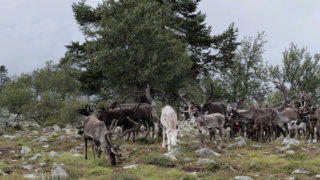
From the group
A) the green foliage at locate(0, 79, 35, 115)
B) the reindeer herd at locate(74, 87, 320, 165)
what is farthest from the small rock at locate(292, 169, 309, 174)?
the green foliage at locate(0, 79, 35, 115)

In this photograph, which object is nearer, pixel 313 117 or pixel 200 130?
pixel 200 130

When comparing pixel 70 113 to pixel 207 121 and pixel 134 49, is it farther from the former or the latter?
pixel 207 121

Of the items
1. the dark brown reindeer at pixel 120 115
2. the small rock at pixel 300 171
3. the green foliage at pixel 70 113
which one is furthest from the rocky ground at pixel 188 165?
the green foliage at pixel 70 113

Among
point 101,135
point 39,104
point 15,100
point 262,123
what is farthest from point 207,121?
point 39,104

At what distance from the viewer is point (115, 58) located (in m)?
21.1

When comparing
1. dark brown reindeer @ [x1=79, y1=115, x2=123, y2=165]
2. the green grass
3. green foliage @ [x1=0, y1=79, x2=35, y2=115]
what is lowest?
the green grass

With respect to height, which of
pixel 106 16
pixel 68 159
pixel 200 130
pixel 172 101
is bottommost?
pixel 68 159

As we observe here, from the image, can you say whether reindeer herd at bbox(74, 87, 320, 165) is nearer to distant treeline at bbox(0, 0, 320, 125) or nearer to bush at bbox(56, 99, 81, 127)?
distant treeline at bbox(0, 0, 320, 125)

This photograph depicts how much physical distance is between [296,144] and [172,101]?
15978 millimetres

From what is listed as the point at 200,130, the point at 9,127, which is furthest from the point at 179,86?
the point at 9,127

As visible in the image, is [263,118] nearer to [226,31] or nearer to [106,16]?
Answer: [106,16]

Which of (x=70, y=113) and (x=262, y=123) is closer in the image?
(x=262, y=123)

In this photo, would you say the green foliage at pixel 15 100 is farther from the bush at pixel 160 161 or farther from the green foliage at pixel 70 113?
the bush at pixel 160 161

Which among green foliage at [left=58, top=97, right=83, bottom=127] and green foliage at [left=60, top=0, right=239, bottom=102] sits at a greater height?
green foliage at [left=60, top=0, right=239, bottom=102]
